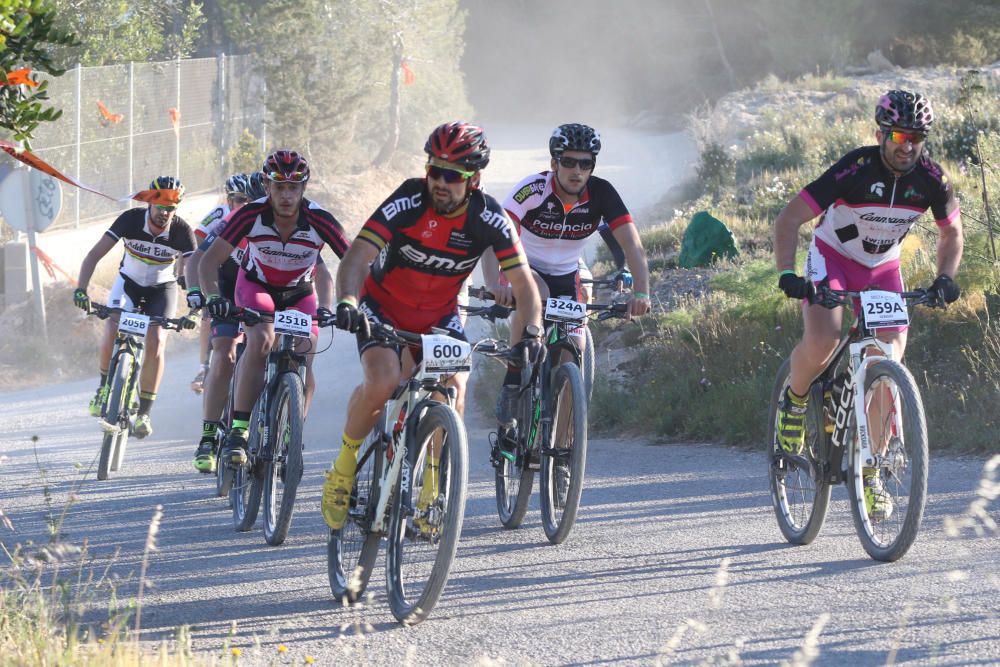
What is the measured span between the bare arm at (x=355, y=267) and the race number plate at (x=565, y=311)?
1895mm

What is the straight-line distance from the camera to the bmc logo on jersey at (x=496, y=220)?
6.26 m

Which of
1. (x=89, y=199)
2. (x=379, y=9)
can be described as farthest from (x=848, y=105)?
(x=89, y=199)

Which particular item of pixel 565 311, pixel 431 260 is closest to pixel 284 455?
pixel 565 311

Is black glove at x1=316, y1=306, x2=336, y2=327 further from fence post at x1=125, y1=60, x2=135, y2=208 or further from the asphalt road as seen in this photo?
fence post at x1=125, y1=60, x2=135, y2=208

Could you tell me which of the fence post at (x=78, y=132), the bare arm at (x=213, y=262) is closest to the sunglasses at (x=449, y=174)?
the bare arm at (x=213, y=262)

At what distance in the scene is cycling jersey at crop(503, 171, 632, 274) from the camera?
27.5ft

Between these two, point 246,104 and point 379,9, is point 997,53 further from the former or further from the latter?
point 246,104

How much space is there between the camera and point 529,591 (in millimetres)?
6301

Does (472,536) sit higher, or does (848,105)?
(848,105)

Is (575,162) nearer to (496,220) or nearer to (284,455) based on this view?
(496,220)

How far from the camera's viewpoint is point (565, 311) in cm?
778

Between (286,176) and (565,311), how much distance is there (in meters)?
1.80

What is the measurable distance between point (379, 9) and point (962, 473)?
31.5 meters

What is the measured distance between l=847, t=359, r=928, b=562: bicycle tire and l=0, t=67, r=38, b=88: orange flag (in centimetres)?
387
